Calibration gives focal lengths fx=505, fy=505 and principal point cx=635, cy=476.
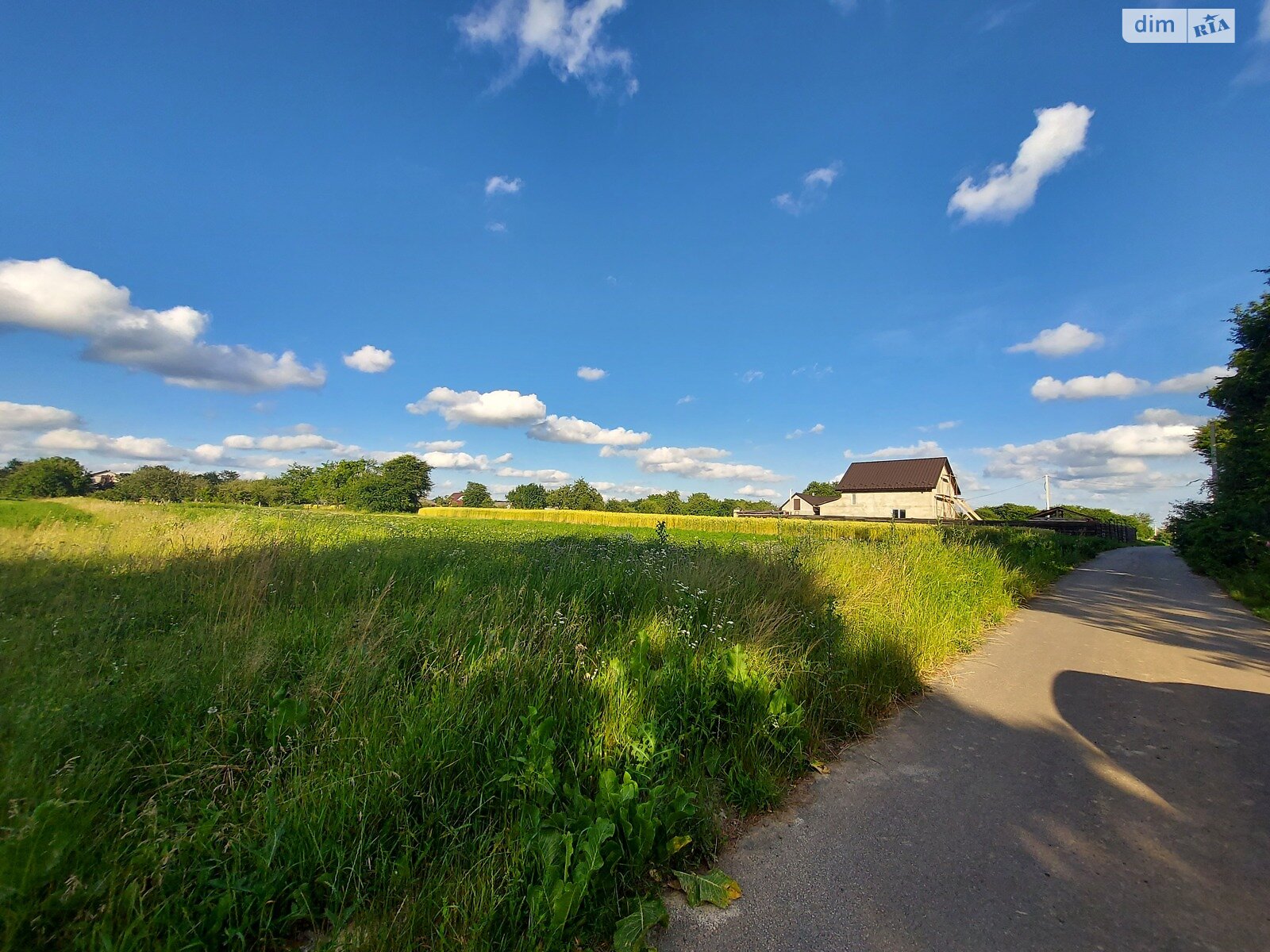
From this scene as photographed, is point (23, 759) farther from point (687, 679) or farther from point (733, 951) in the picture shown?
point (687, 679)

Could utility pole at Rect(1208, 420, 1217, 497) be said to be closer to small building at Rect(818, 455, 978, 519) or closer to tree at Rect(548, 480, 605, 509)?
small building at Rect(818, 455, 978, 519)

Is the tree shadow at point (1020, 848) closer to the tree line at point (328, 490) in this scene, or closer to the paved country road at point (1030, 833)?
the paved country road at point (1030, 833)

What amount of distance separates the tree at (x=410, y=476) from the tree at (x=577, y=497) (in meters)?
26.0

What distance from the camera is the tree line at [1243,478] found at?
40.3ft

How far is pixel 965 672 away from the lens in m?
5.57

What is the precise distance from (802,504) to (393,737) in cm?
6043

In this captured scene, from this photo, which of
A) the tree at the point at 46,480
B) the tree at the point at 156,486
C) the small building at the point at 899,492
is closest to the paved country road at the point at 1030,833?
Result: the tree at the point at 156,486

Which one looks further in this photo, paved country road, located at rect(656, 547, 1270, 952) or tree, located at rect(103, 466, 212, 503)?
tree, located at rect(103, 466, 212, 503)

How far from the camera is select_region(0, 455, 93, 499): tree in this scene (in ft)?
66.3

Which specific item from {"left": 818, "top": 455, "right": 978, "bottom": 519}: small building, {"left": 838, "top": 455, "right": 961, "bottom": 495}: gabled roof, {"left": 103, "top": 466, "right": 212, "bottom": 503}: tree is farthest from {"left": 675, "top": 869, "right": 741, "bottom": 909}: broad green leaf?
{"left": 838, "top": 455, "right": 961, "bottom": 495}: gabled roof

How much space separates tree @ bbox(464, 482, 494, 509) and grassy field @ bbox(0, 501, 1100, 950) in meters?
94.4

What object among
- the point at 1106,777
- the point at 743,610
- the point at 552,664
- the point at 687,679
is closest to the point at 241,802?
the point at 552,664

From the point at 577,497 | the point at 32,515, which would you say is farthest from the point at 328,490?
the point at 32,515

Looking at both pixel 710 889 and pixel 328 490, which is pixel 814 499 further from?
pixel 328 490
